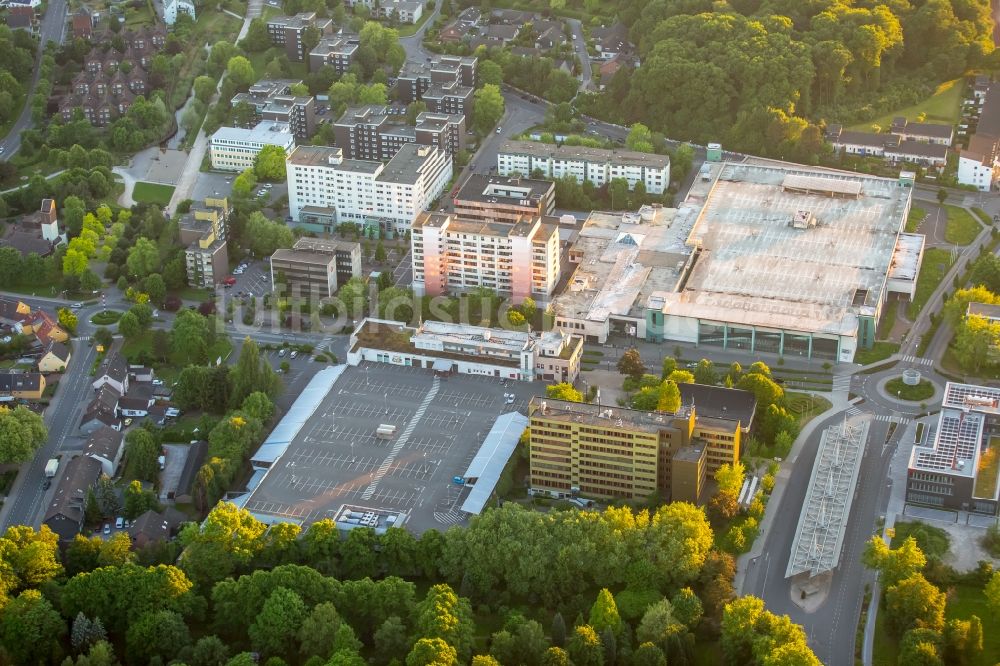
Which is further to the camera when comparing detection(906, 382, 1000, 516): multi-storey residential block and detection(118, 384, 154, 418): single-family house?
detection(118, 384, 154, 418): single-family house

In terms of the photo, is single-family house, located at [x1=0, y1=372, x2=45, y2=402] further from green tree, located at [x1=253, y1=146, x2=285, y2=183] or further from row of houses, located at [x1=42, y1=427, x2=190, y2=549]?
green tree, located at [x1=253, y1=146, x2=285, y2=183]

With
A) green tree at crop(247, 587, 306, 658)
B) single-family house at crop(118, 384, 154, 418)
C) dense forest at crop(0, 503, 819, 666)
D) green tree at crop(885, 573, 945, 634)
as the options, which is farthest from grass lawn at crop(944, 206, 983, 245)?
green tree at crop(247, 587, 306, 658)

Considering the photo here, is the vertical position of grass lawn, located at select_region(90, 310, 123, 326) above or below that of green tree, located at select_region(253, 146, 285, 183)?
below

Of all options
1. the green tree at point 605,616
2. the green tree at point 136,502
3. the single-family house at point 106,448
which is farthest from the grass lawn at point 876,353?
the single-family house at point 106,448

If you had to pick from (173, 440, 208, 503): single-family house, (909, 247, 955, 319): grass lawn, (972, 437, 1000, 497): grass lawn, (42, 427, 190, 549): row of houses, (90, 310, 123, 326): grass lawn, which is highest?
(972, 437, 1000, 497): grass lawn

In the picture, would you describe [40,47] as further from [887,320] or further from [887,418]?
[887,418]

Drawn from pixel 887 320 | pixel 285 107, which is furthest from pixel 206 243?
pixel 887 320

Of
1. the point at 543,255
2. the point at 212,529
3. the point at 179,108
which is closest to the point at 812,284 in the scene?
the point at 543,255
